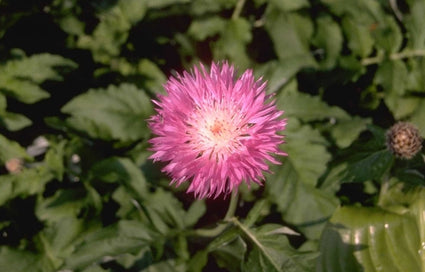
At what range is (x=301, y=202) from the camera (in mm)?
2418

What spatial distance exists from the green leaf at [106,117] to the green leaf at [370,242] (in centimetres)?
107

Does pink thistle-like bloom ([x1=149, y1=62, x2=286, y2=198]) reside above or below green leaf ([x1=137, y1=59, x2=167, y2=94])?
below

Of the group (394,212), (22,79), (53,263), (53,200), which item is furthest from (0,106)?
(394,212)

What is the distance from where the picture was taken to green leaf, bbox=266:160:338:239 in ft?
7.89

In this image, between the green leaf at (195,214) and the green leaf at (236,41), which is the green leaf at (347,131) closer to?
the green leaf at (236,41)

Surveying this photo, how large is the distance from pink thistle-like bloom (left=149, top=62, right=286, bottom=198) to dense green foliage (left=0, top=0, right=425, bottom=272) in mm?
275

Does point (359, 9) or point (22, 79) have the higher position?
point (22, 79)

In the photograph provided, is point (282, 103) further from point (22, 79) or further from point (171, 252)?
point (22, 79)

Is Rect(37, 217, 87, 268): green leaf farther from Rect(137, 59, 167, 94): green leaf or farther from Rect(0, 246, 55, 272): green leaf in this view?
Rect(137, 59, 167, 94): green leaf

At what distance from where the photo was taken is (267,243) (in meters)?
1.97

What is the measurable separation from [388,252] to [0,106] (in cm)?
192

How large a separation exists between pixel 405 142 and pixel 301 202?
57 cm

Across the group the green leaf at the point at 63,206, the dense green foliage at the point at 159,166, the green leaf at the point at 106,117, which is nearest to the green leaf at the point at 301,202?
the dense green foliage at the point at 159,166

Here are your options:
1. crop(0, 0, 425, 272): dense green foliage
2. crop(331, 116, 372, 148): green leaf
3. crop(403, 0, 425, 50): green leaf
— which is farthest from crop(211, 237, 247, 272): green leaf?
crop(403, 0, 425, 50): green leaf
